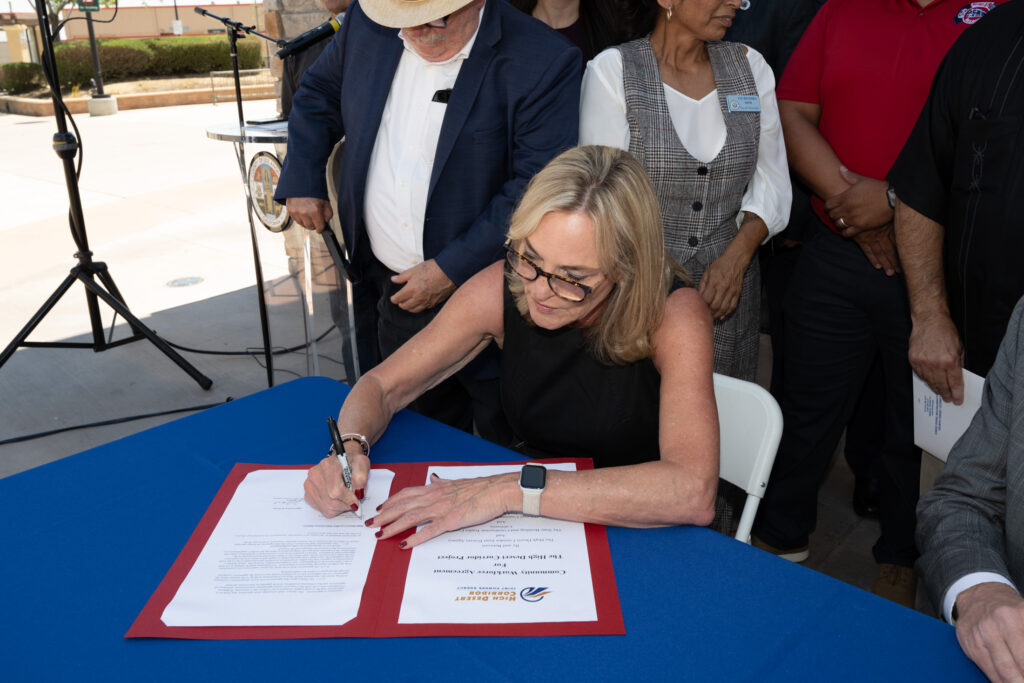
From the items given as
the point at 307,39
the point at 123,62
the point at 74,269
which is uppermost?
the point at 307,39

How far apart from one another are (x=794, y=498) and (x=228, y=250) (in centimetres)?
471

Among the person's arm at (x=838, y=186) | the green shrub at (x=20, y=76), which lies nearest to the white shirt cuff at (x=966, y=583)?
the person's arm at (x=838, y=186)

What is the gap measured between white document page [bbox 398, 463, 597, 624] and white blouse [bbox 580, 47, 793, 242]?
1.23m

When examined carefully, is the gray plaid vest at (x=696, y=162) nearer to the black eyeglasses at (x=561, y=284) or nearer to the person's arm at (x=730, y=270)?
the person's arm at (x=730, y=270)

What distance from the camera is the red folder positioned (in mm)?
1154

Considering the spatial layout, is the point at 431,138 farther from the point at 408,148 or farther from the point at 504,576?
the point at 504,576

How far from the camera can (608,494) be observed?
1418 millimetres

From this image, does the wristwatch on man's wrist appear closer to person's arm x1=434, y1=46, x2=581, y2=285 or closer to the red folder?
person's arm x1=434, y1=46, x2=581, y2=285

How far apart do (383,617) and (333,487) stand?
12.6 inches

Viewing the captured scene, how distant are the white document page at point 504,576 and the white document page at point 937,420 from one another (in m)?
0.98

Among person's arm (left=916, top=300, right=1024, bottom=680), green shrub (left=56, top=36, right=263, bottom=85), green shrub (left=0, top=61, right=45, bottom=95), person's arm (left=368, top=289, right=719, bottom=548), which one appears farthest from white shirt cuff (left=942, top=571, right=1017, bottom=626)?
green shrub (left=56, top=36, right=263, bottom=85)

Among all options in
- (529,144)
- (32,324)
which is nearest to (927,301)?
(529,144)

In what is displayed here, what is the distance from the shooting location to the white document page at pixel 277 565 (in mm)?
1193

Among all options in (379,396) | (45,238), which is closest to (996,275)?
(379,396)
